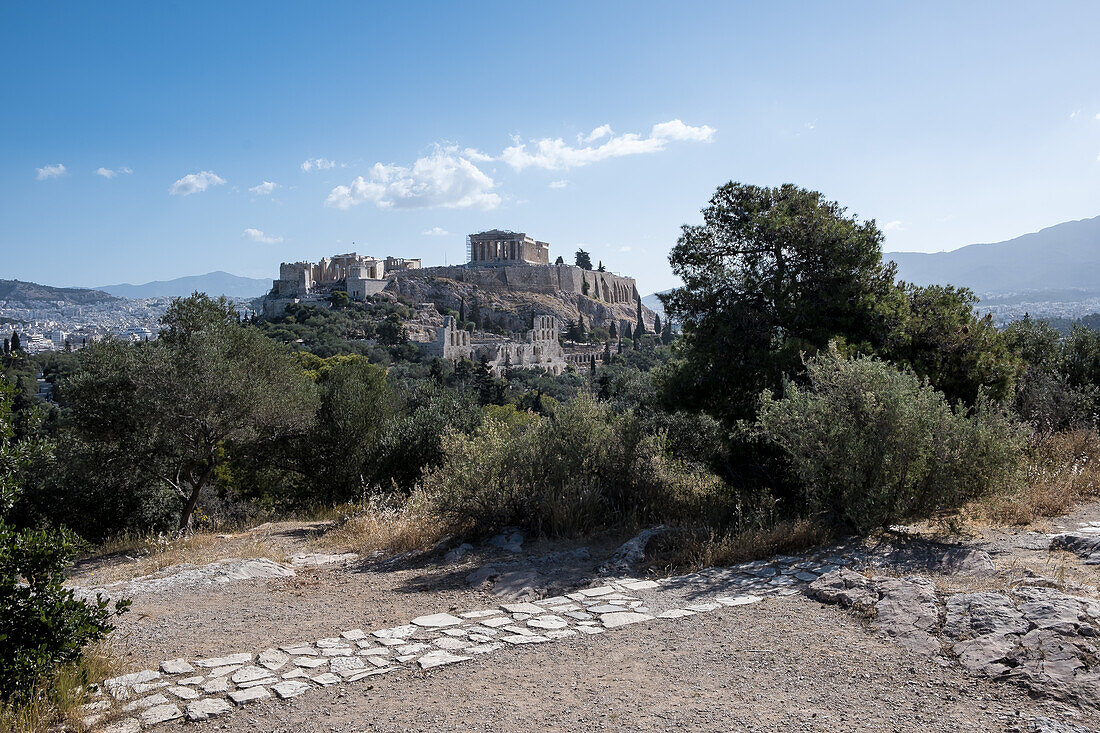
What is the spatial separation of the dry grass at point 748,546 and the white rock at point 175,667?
3.68 metres

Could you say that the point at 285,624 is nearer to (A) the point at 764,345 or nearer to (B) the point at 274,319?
(A) the point at 764,345

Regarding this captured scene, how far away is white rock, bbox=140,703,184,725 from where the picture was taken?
11.1 ft

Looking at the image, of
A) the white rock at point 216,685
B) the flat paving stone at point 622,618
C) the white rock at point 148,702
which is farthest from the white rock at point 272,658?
the flat paving stone at point 622,618

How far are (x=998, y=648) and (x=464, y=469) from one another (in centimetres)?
506

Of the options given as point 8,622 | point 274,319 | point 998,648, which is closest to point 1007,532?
point 998,648

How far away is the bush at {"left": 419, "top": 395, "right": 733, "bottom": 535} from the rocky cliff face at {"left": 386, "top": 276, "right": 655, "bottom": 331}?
87846 mm

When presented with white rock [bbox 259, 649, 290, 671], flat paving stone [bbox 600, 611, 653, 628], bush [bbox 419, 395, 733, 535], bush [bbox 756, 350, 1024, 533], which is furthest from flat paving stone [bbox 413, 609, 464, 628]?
bush [bbox 756, 350, 1024, 533]

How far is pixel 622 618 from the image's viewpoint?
457 centimetres

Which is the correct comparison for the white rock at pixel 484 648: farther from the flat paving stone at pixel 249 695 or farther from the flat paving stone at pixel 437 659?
the flat paving stone at pixel 249 695

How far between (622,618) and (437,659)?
133 centimetres

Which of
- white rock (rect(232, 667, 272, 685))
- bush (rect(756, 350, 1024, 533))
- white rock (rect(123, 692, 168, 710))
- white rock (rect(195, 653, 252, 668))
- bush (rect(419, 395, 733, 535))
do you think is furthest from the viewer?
bush (rect(419, 395, 733, 535))

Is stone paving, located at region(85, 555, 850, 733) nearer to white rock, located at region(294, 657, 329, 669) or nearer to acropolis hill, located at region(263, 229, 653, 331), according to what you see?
white rock, located at region(294, 657, 329, 669)

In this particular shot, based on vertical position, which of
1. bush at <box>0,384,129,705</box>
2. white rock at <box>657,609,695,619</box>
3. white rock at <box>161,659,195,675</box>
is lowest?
white rock at <box>657,609,695,619</box>

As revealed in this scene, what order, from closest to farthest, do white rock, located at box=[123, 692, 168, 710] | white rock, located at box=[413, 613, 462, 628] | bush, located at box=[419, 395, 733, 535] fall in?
white rock, located at box=[123, 692, 168, 710], white rock, located at box=[413, 613, 462, 628], bush, located at box=[419, 395, 733, 535]
